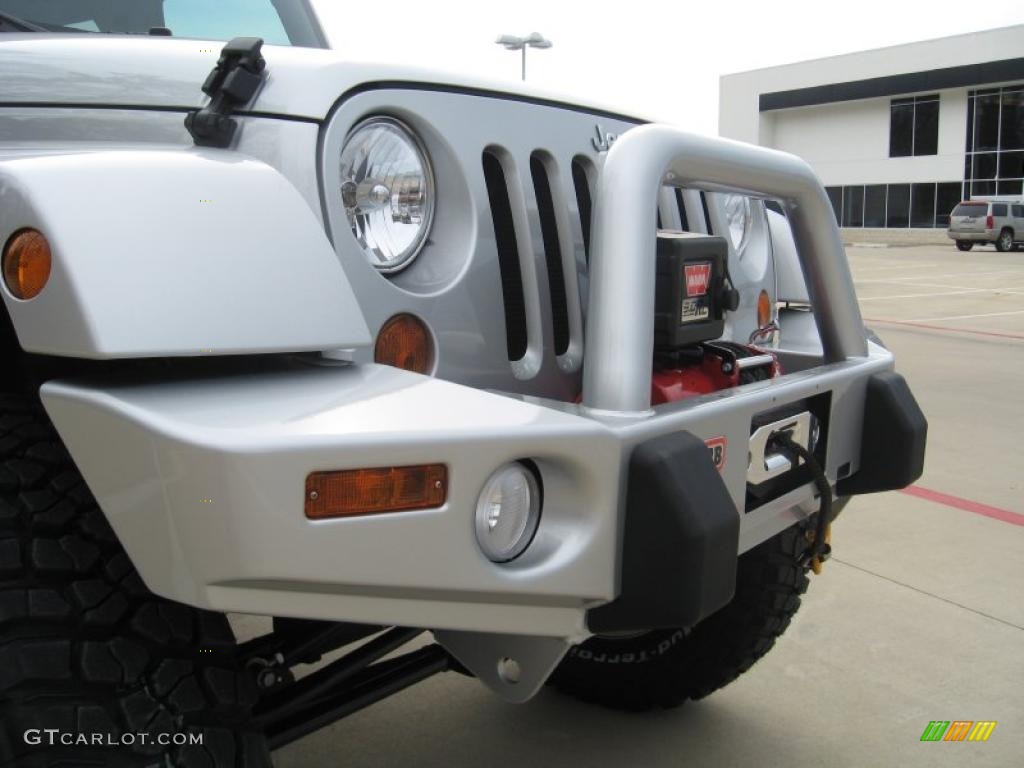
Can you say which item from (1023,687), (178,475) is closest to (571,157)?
(178,475)

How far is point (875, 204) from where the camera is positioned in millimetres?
40156

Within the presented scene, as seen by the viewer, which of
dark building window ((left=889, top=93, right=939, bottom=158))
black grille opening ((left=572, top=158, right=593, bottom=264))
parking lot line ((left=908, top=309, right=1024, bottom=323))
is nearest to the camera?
black grille opening ((left=572, top=158, right=593, bottom=264))

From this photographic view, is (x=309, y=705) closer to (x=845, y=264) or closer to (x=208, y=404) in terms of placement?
(x=208, y=404)

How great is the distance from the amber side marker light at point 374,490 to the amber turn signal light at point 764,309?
1619mm

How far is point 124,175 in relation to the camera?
1391 mm

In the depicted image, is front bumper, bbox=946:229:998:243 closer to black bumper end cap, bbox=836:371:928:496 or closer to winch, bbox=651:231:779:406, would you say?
black bumper end cap, bbox=836:371:928:496

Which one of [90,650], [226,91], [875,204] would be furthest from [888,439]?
[875,204]

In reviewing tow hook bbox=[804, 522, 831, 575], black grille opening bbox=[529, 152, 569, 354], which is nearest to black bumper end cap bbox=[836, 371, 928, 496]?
tow hook bbox=[804, 522, 831, 575]

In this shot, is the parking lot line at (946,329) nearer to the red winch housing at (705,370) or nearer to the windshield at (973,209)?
the red winch housing at (705,370)

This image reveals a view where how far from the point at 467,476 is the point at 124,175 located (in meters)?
0.62

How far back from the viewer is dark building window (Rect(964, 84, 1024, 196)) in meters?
36.4

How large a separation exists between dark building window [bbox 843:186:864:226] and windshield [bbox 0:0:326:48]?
4061 cm

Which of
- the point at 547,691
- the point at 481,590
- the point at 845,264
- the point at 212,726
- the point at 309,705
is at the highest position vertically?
the point at 845,264

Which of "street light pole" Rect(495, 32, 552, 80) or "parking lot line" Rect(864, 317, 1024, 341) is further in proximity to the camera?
"street light pole" Rect(495, 32, 552, 80)
